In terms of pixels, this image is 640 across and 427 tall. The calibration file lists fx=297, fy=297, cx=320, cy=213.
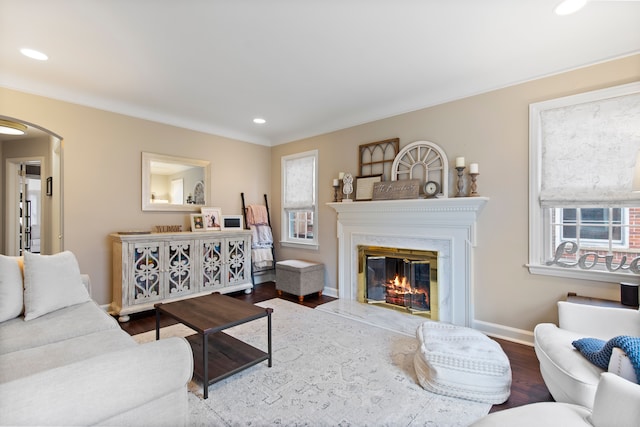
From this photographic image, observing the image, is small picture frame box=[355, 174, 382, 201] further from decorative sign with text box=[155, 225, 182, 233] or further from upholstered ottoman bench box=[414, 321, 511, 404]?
decorative sign with text box=[155, 225, 182, 233]

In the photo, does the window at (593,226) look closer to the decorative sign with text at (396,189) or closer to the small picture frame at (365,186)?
the decorative sign with text at (396,189)

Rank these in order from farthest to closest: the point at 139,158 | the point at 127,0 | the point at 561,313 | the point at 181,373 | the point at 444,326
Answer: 1. the point at 139,158
2. the point at 444,326
3. the point at 561,313
4. the point at 127,0
5. the point at 181,373

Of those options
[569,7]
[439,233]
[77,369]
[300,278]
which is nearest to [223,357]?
[77,369]

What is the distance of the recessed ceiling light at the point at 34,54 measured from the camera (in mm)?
2424

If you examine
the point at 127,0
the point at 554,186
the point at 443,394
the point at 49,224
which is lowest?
the point at 443,394

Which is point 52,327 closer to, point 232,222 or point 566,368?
point 232,222

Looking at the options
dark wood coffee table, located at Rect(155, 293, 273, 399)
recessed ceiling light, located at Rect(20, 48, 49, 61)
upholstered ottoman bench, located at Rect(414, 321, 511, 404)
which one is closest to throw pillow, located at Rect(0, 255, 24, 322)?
dark wood coffee table, located at Rect(155, 293, 273, 399)

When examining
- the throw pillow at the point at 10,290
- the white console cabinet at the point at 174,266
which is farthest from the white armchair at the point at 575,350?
the white console cabinet at the point at 174,266

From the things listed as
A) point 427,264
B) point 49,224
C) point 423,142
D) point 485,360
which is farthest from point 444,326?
point 49,224

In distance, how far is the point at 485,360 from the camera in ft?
6.40

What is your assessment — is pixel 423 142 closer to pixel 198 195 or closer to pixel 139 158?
pixel 198 195

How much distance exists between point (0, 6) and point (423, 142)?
3588mm

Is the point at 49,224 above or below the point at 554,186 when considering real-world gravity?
below

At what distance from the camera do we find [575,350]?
1680 mm
